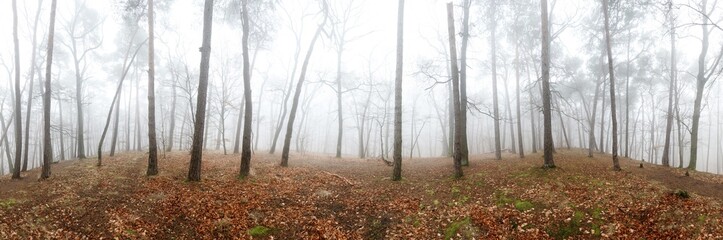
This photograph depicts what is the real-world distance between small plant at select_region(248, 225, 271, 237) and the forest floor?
0.02 meters

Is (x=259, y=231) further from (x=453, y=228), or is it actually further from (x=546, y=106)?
(x=546, y=106)

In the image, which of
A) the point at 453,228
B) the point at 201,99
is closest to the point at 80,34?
the point at 201,99

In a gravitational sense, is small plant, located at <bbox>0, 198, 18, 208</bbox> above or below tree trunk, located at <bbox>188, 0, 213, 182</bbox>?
below

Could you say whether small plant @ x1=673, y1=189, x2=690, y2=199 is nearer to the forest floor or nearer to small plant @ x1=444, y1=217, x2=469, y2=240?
the forest floor

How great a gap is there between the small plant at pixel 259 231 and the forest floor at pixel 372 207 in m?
0.02

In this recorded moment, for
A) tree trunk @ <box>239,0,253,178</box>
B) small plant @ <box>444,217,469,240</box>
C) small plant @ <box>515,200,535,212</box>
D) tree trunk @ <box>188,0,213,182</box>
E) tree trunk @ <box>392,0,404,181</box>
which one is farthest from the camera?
tree trunk @ <box>239,0,253,178</box>

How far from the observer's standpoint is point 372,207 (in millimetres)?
9531

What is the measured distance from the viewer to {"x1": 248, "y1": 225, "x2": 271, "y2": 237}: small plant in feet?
25.5

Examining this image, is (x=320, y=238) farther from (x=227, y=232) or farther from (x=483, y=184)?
(x=483, y=184)

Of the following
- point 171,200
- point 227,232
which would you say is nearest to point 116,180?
point 171,200

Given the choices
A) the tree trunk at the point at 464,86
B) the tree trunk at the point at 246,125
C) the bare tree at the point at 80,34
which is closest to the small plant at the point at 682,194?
the tree trunk at the point at 464,86

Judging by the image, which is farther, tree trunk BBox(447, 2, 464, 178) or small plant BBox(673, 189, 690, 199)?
tree trunk BBox(447, 2, 464, 178)

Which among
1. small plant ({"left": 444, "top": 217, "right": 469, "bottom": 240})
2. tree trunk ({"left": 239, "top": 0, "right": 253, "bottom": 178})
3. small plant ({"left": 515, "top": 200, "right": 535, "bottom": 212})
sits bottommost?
small plant ({"left": 444, "top": 217, "right": 469, "bottom": 240})

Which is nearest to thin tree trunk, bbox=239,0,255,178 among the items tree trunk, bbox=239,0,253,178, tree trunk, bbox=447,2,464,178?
tree trunk, bbox=239,0,253,178
